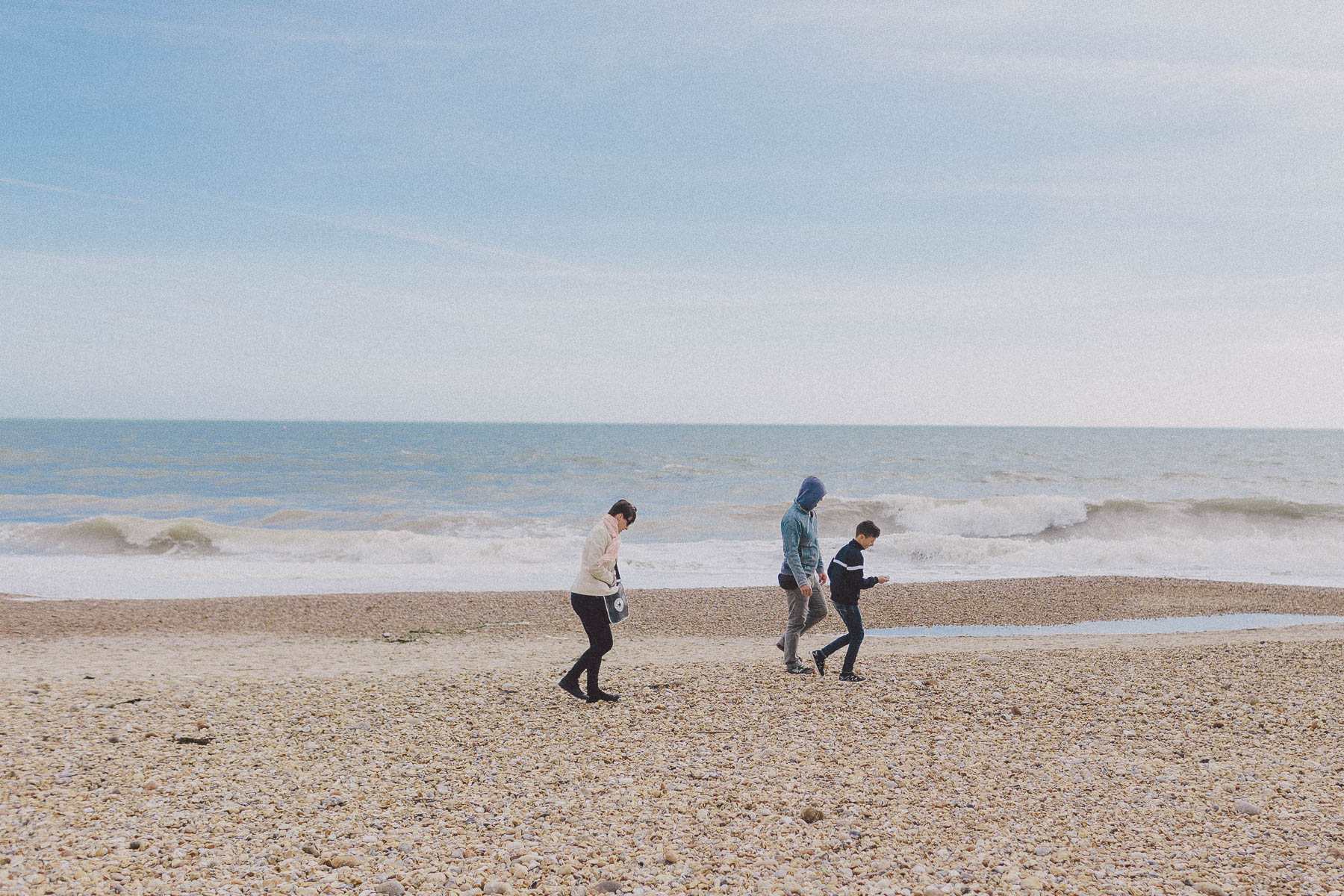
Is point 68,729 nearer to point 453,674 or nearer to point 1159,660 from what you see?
point 453,674

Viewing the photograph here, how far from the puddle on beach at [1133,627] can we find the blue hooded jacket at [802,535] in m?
4.82

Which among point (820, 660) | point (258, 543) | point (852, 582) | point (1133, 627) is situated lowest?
point (258, 543)

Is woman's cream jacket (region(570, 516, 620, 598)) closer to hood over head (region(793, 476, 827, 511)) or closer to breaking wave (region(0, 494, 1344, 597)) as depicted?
hood over head (region(793, 476, 827, 511))

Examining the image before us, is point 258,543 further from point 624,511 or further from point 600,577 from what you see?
point 624,511

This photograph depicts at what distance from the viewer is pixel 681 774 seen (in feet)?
19.2

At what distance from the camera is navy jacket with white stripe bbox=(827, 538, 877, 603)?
8227mm

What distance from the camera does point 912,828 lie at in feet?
16.3

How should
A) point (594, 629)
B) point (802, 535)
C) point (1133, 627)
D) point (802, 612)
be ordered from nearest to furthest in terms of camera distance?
1. point (594, 629)
2. point (802, 535)
3. point (802, 612)
4. point (1133, 627)

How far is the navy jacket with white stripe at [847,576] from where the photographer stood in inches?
324

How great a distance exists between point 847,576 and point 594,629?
8.21 ft

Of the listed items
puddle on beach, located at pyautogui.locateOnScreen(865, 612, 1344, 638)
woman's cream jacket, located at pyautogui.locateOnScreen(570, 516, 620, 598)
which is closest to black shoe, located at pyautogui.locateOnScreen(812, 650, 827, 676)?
woman's cream jacket, located at pyautogui.locateOnScreen(570, 516, 620, 598)

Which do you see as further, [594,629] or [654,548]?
[654,548]

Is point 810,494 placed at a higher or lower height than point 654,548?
higher

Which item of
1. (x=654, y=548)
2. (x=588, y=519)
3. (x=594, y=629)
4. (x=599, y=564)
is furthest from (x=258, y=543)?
(x=599, y=564)
